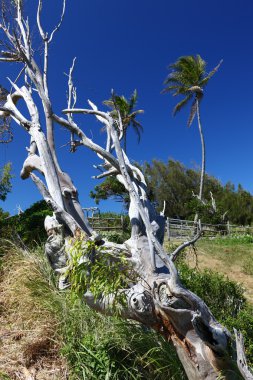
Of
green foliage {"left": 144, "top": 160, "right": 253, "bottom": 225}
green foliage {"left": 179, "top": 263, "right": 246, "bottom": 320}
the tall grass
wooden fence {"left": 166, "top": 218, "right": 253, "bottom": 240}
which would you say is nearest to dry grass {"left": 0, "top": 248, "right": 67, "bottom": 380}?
the tall grass

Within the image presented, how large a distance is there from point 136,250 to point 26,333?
1801mm

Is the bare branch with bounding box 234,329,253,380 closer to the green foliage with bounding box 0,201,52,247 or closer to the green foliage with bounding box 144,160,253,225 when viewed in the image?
the green foliage with bounding box 0,201,52,247

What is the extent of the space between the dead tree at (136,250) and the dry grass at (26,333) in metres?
0.72

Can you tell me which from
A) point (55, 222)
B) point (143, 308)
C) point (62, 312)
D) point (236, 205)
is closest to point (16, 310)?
point (62, 312)

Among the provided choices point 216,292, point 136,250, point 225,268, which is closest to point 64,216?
point 136,250

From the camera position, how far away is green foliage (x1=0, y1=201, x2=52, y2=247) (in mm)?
9039

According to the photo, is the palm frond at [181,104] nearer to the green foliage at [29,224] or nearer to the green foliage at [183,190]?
the green foliage at [183,190]

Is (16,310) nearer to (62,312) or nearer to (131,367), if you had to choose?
(62,312)

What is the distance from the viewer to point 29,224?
9.70m

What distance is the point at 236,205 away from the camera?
115ft

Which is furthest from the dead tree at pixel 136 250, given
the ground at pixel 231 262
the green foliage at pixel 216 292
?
the ground at pixel 231 262

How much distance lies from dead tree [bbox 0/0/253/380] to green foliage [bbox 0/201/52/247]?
10.1ft

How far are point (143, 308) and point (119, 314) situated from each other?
39cm

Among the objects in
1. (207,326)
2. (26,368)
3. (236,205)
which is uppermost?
(236,205)
